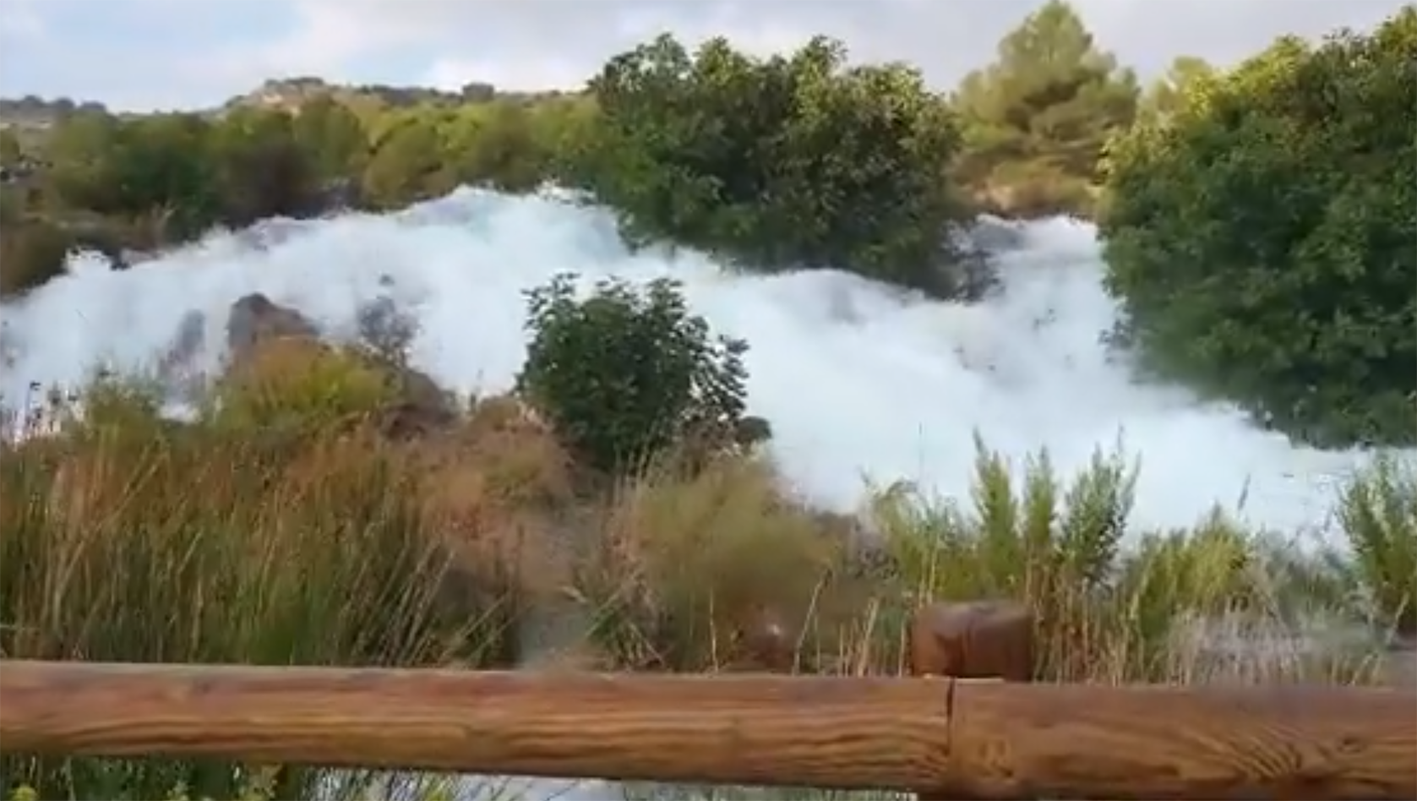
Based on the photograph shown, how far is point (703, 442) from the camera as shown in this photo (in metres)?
4.09

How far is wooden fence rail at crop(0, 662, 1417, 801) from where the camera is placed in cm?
152

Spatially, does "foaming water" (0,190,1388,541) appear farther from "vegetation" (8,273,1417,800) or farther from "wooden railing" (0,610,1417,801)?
"wooden railing" (0,610,1417,801)

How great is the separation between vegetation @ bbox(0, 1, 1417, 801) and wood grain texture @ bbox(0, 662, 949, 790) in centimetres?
185

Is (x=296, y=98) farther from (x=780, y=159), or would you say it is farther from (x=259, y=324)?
(x=780, y=159)

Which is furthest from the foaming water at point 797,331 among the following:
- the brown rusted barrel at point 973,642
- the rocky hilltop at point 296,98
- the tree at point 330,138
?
the brown rusted barrel at point 973,642

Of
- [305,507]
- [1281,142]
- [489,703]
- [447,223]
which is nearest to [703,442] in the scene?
[447,223]

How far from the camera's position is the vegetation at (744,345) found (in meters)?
3.76

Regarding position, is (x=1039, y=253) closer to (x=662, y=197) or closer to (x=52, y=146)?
(x=662, y=197)

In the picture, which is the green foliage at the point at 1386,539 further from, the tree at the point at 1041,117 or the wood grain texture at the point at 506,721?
the wood grain texture at the point at 506,721

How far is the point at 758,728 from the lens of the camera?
1.58m

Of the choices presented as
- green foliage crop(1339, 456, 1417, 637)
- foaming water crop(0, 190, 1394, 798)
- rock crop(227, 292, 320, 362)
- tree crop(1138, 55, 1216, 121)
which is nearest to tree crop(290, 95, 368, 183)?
foaming water crop(0, 190, 1394, 798)

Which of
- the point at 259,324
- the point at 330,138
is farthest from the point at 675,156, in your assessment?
the point at 259,324

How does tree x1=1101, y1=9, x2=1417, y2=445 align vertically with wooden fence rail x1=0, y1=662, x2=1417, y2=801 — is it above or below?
above

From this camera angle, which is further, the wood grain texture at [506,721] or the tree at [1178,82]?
the tree at [1178,82]
